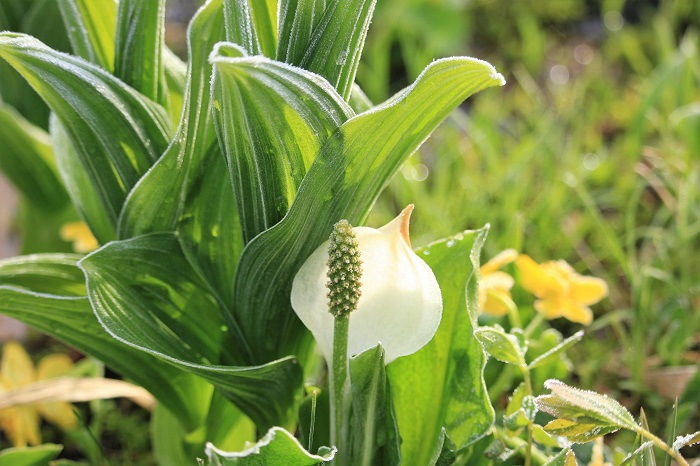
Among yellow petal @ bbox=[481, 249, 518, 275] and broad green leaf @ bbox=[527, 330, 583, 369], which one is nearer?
broad green leaf @ bbox=[527, 330, 583, 369]

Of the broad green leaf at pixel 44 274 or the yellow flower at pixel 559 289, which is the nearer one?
the broad green leaf at pixel 44 274

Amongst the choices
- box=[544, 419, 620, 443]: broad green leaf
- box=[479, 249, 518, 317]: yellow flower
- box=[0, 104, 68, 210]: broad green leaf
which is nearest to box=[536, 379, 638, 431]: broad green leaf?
box=[544, 419, 620, 443]: broad green leaf

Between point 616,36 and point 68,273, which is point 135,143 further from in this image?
point 616,36

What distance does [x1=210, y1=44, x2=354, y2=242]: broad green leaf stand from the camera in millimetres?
670

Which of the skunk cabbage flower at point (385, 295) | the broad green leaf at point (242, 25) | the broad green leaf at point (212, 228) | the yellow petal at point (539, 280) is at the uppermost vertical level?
the broad green leaf at point (242, 25)

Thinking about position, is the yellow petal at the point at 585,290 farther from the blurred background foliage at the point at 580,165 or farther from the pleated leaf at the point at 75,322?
the pleated leaf at the point at 75,322

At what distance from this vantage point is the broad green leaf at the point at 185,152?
808mm

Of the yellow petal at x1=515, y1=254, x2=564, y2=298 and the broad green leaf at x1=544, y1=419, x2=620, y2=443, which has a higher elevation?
the yellow petal at x1=515, y1=254, x2=564, y2=298

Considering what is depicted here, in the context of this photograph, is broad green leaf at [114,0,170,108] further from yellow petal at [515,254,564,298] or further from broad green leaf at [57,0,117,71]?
yellow petal at [515,254,564,298]

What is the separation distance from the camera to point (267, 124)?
0.72 meters

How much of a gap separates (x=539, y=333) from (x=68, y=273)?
0.70m

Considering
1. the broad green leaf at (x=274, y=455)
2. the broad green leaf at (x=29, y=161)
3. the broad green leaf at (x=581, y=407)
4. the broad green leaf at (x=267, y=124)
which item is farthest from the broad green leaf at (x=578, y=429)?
the broad green leaf at (x=29, y=161)

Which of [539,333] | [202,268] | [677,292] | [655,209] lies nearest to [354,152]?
[202,268]

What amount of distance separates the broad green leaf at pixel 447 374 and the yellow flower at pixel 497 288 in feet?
0.69
